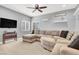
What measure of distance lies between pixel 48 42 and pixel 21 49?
64 cm

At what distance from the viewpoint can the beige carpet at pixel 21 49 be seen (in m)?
2.30

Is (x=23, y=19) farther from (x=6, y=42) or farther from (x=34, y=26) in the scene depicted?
(x=6, y=42)

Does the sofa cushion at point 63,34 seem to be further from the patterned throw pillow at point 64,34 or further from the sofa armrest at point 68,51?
the sofa armrest at point 68,51

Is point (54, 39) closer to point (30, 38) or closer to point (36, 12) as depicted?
point (30, 38)

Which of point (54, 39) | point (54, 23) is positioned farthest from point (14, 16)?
point (54, 39)

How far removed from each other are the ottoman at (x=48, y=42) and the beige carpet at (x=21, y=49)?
0.09 meters

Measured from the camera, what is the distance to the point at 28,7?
94.7 inches

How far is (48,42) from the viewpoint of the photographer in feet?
7.93

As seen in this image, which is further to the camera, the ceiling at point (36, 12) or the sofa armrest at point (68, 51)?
the ceiling at point (36, 12)

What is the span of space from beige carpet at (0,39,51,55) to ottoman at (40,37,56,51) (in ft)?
0.29

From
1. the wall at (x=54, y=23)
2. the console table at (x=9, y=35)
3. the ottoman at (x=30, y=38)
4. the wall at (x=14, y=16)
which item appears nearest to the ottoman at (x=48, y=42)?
the ottoman at (x=30, y=38)

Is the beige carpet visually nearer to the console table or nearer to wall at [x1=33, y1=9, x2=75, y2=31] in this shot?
the console table

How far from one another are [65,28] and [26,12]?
0.99m
